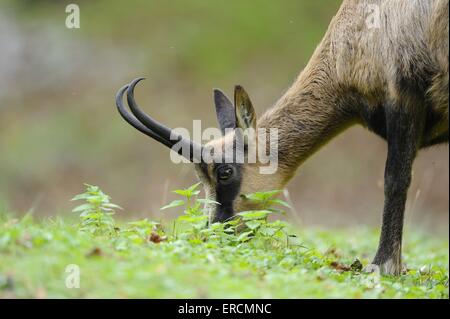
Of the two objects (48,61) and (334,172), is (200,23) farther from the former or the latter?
(334,172)

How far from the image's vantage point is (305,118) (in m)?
8.45

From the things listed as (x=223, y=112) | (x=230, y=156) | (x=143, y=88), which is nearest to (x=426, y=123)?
(x=230, y=156)

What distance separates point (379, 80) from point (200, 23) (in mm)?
15440

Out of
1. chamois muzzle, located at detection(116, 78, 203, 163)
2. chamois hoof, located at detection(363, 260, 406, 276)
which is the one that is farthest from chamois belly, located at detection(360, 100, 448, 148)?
chamois muzzle, located at detection(116, 78, 203, 163)

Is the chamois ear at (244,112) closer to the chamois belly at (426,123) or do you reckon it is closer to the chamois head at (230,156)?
the chamois head at (230,156)

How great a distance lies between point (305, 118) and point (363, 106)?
2.56 feet

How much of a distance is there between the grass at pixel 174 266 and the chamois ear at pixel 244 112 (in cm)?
122

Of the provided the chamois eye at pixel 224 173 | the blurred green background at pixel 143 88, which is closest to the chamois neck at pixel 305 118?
the chamois eye at pixel 224 173

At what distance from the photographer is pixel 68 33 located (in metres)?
22.3

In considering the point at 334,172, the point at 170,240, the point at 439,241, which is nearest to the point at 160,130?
the point at 170,240

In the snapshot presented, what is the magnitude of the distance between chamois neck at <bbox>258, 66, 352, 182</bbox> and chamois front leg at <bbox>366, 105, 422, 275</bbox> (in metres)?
0.89

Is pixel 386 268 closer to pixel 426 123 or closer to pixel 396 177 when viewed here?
pixel 396 177

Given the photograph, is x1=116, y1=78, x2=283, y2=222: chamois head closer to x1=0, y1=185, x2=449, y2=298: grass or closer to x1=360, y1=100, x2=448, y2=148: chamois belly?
x1=0, y1=185, x2=449, y2=298: grass

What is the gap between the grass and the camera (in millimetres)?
4984
